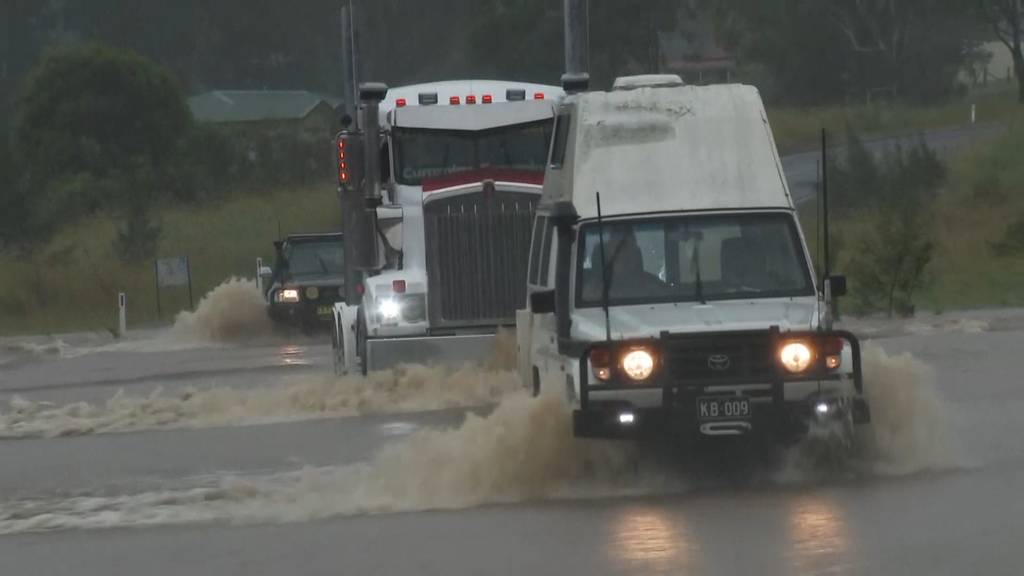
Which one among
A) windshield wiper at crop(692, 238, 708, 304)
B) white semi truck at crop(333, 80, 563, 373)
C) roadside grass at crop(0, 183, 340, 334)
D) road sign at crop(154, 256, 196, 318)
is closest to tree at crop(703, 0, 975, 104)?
roadside grass at crop(0, 183, 340, 334)

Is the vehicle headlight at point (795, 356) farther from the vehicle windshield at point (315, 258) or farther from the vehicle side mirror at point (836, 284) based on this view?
the vehicle windshield at point (315, 258)

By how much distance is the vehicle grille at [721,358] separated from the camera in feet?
39.1

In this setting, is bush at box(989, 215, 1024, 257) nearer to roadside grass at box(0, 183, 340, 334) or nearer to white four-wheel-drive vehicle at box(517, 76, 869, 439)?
roadside grass at box(0, 183, 340, 334)

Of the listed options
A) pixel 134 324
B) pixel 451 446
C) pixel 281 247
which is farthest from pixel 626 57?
pixel 451 446

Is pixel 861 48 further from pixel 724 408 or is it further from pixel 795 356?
pixel 724 408

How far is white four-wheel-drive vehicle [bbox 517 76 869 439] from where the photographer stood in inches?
469

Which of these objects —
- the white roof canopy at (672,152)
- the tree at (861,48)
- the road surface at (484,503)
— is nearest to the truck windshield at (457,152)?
the road surface at (484,503)

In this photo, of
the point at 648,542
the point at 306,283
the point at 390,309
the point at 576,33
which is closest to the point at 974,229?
the point at 306,283

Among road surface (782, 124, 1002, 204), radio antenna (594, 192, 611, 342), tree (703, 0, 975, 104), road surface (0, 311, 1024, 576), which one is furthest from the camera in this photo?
tree (703, 0, 975, 104)

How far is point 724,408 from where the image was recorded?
39.1 ft

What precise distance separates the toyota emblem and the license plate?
19cm

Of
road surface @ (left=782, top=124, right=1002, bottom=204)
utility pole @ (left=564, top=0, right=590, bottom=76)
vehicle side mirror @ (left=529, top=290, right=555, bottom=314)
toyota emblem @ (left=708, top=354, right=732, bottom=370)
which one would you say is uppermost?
road surface @ (left=782, top=124, right=1002, bottom=204)

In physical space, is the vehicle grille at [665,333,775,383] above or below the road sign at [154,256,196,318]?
below

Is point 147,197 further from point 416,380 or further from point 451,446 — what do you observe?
point 451,446
